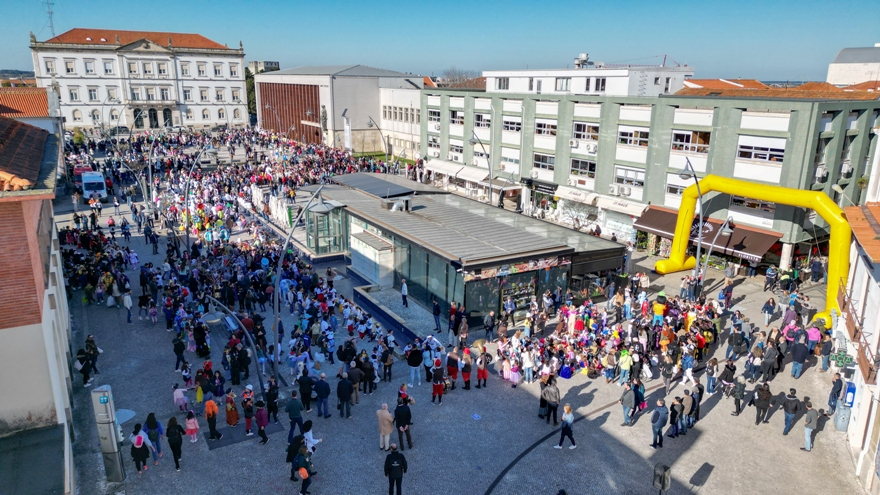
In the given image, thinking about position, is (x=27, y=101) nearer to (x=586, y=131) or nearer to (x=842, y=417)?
(x=586, y=131)

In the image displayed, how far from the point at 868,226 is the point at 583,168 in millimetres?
21622

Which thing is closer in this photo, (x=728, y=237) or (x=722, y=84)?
(x=728, y=237)

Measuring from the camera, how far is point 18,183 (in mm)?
10453

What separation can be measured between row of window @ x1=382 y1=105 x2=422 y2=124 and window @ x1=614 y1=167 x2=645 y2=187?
28849 mm

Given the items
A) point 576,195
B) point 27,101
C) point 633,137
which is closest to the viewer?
point 633,137

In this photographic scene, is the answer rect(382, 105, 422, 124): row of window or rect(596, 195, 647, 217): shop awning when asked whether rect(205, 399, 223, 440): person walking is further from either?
rect(382, 105, 422, 124): row of window

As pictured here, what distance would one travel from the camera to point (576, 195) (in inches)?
1446

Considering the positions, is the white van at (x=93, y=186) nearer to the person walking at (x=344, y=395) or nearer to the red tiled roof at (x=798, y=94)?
the person walking at (x=344, y=395)

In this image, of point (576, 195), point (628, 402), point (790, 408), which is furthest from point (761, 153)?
point (628, 402)

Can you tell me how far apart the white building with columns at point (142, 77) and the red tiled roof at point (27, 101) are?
125ft

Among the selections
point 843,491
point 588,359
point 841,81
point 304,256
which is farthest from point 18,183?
point 841,81

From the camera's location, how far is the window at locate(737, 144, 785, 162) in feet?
86.8

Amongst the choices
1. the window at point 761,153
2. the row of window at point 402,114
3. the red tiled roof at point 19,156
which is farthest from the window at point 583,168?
the red tiled roof at point 19,156

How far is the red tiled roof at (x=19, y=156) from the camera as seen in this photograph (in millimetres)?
10508
